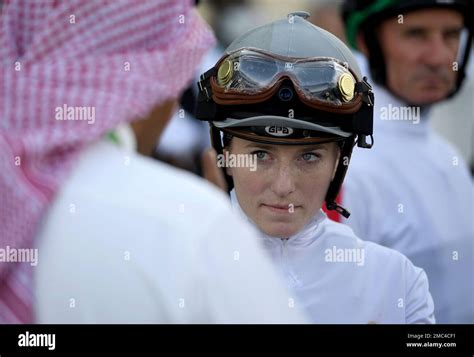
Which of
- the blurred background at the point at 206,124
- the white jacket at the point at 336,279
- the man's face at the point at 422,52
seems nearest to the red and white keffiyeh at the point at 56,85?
the white jacket at the point at 336,279

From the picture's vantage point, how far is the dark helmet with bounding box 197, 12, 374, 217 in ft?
7.23

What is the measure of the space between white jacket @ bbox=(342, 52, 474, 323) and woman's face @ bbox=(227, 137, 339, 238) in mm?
366

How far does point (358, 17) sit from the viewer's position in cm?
338

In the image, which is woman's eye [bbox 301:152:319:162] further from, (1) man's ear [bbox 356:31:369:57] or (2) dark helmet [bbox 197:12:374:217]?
(1) man's ear [bbox 356:31:369:57]

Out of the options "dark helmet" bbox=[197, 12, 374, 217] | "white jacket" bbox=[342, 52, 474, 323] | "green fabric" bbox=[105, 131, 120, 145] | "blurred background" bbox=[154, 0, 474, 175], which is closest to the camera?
"green fabric" bbox=[105, 131, 120, 145]

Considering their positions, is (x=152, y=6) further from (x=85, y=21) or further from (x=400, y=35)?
(x=400, y=35)

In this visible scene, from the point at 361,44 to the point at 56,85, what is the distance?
1.99 meters

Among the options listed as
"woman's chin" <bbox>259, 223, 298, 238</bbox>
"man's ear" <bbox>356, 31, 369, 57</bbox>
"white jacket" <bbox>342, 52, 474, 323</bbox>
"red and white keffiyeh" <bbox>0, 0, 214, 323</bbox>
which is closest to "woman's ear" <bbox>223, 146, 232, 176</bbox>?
"woman's chin" <bbox>259, 223, 298, 238</bbox>

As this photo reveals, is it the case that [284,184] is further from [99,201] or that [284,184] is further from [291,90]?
[99,201]

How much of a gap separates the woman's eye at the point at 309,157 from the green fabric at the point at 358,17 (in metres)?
1.23

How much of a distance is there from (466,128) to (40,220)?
3.27m
